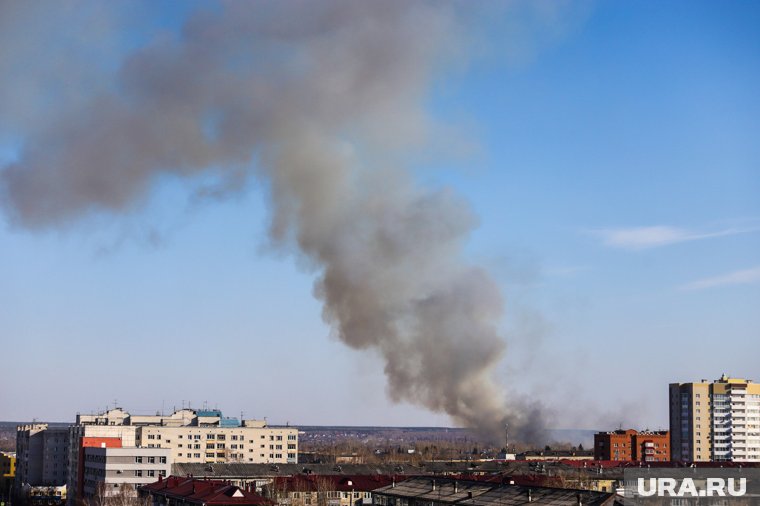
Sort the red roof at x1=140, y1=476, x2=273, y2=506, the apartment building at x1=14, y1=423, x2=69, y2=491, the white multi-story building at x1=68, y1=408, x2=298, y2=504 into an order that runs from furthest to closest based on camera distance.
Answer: the apartment building at x1=14, y1=423, x2=69, y2=491
the white multi-story building at x1=68, y1=408, x2=298, y2=504
the red roof at x1=140, y1=476, x2=273, y2=506

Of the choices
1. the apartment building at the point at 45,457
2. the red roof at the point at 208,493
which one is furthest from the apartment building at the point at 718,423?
the red roof at the point at 208,493

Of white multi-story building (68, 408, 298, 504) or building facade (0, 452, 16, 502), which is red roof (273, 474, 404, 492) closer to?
white multi-story building (68, 408, 298, 504)

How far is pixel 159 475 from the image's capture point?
62.9 meters

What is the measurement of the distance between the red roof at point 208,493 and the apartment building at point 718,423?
208 ft

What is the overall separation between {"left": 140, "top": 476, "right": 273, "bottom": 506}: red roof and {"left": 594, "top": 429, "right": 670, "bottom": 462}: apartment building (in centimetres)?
6200

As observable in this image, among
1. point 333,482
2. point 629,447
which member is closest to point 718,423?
point 629,447

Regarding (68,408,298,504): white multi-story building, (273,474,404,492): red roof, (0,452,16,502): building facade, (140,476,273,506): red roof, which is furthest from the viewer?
(0,452,16,502): building facade

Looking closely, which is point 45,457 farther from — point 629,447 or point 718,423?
point 718,423

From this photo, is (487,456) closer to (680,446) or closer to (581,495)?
(680,446)

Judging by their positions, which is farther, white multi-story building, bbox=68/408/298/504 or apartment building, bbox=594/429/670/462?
apartment building, bbox=594/429/670/462

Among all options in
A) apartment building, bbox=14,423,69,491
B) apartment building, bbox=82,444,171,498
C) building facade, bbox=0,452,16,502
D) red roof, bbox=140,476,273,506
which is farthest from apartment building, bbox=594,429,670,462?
red roof, bbox=140,476,273,506

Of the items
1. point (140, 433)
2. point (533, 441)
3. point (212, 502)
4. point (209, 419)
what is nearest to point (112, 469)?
point (212, 502)

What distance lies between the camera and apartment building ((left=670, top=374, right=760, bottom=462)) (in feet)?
352

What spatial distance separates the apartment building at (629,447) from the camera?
362 feet
